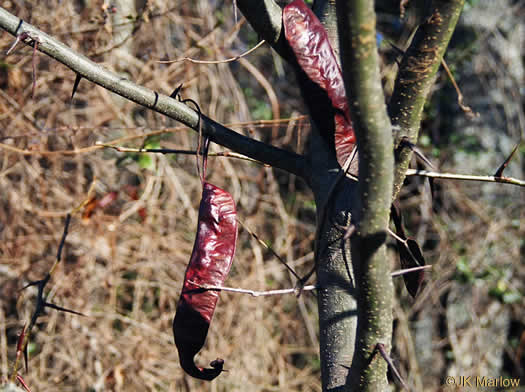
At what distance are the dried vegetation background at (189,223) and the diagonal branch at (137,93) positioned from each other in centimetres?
119

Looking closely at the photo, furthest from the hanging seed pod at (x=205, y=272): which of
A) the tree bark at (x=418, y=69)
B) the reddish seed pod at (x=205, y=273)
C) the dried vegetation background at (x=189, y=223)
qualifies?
the dried vegetation background at (x=189, y=223)

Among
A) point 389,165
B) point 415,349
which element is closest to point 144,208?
point 415,349

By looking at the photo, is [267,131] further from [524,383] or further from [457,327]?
[524,383]

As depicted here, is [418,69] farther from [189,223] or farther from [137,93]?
[189,223]

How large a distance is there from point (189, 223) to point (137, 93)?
1.98 metres

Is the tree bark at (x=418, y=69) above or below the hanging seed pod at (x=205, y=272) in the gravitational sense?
above

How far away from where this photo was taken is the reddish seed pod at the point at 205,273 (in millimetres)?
1031

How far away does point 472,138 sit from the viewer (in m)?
3.31

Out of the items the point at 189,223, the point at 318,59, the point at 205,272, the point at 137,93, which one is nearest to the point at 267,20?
the point at 318,59

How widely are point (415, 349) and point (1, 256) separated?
8.64 ft

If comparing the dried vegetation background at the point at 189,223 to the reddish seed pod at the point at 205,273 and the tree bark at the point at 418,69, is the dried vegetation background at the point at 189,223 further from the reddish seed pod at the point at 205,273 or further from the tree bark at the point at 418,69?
the tree bark at the point at 418,69

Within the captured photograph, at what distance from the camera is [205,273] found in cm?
104

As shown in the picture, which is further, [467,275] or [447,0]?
[467,275]

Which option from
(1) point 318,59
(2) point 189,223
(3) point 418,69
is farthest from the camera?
(2) point 189,223
